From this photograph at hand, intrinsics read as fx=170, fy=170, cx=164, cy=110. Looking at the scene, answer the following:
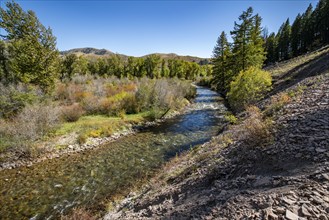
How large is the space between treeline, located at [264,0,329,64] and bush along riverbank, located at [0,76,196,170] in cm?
4578

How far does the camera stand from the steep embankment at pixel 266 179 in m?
3.03

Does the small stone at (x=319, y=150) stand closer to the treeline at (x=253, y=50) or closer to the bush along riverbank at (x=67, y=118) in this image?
the treeline at (x=253, y=50)

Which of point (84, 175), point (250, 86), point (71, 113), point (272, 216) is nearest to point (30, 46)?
point (71, 113)

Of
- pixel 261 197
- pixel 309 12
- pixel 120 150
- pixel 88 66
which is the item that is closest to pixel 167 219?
pixel 261 197

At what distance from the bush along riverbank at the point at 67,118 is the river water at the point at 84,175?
1.11m

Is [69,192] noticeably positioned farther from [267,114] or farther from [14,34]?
[14,34]

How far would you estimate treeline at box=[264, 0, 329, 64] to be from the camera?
42.5 metres

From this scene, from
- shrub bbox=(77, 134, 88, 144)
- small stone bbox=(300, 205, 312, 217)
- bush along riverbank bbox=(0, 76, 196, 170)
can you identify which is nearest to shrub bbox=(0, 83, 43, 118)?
bush along riverbank bbox=(0, 76, 196, 170)

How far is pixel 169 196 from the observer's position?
5293 mm

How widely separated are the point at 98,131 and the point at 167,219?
37.8 feet

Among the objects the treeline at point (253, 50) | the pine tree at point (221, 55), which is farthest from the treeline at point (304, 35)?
the pine tree at point (221, 55)

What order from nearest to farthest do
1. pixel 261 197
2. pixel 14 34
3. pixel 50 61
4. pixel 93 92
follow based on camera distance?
pixel 261 197, pixel 14 34, pixel 50 61, pixel 93 92

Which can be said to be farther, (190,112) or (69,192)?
(190,112)

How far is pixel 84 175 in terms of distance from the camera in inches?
360
